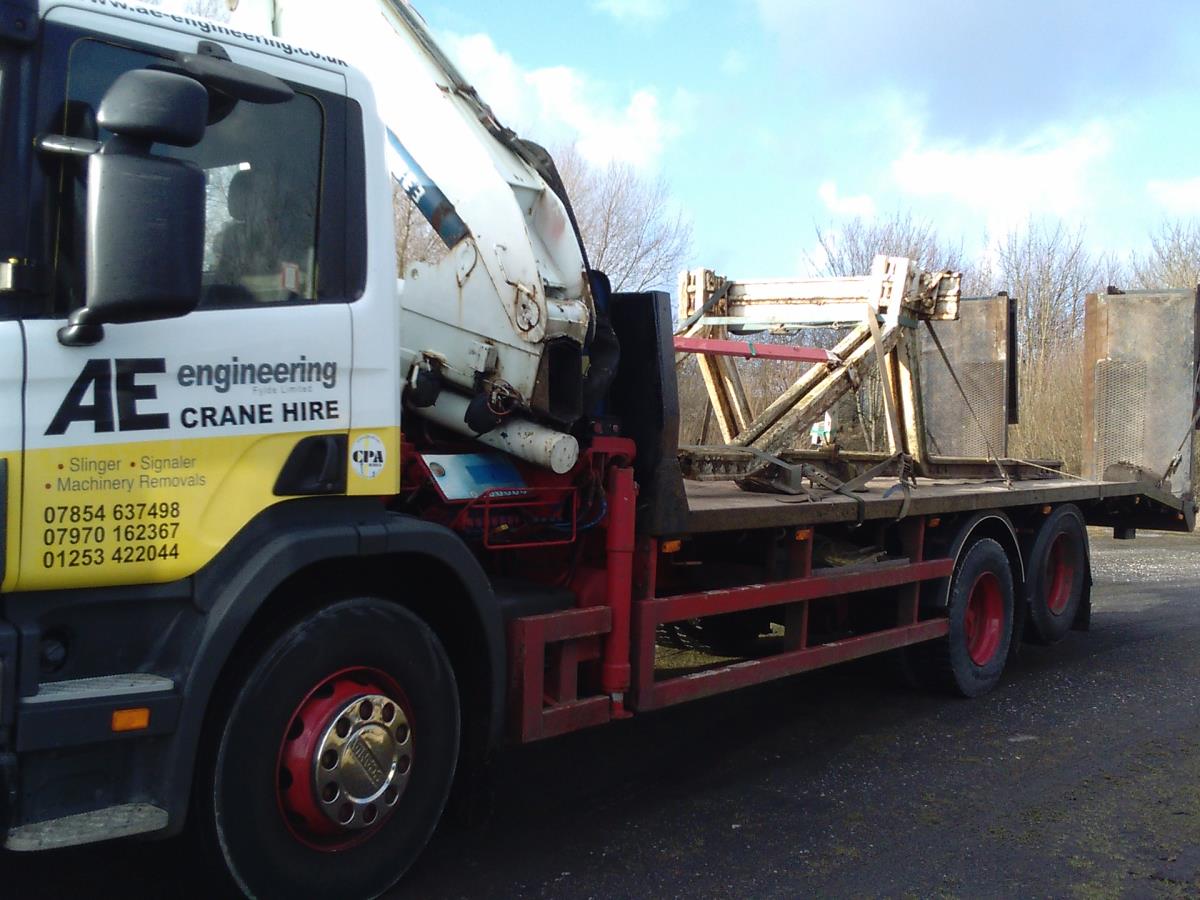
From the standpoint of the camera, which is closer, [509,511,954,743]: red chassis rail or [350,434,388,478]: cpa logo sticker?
[350,434,388,478]: cpa logo sticker

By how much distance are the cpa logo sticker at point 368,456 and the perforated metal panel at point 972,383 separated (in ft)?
21.1

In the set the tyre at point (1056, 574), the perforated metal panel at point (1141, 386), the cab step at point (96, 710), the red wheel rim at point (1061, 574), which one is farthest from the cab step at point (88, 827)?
the perforated metal panel at point (1141, 386)

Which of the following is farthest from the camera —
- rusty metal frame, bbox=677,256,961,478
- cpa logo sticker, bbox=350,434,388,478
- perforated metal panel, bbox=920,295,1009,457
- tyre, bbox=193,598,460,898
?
perforated metal panel, bbox=920,295,1009,457

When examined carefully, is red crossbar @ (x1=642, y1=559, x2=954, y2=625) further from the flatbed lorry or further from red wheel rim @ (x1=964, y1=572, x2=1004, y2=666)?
red wheel rim @ (x1=964, y1=572, x2=1004, y2=666)

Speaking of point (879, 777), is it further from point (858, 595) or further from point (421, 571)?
point (421, 571)

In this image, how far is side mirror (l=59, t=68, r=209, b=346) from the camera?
2.72 metres

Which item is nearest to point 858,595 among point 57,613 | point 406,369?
point 406,369

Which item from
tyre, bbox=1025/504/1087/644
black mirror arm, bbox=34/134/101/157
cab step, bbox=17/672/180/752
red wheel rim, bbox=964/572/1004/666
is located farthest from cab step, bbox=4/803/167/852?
tyre, bbox=1025/504/1087/644

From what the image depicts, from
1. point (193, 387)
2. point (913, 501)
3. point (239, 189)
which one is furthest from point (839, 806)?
point (239, 189)

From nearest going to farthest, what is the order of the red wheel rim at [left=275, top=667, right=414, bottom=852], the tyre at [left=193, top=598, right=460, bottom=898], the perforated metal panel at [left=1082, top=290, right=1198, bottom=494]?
the tyre at [left=193, top=598, right=460, bottom=898] → the red wheel rim at [left=275, top=667, right=414, bottom=852] → the perforated metal panel at [left=1082, top=290, right=1198, bottom=494]

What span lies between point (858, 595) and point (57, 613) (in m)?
4.90

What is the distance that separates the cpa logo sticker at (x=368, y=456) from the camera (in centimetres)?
359

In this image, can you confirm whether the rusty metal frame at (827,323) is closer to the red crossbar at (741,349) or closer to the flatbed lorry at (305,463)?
the red crossbar at (741,349)

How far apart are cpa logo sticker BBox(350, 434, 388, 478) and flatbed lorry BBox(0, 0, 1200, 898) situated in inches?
0.5
